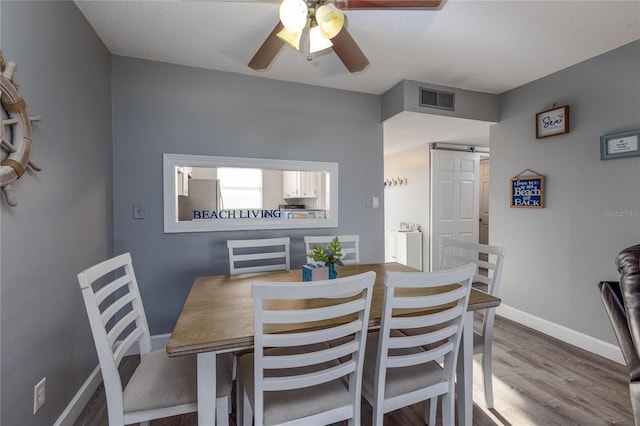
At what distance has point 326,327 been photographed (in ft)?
3.91

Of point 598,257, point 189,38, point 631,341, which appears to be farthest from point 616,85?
point 189,38

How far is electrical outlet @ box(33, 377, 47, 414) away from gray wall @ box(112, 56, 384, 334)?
1085mm

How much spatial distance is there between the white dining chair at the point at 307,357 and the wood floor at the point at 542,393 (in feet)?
2.19

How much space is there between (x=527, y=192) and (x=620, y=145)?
813 mm

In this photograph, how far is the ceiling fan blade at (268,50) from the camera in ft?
5.26

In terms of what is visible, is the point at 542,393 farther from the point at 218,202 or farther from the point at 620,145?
the point at 218,202

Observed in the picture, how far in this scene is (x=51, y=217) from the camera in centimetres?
150

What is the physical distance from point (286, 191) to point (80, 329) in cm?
353

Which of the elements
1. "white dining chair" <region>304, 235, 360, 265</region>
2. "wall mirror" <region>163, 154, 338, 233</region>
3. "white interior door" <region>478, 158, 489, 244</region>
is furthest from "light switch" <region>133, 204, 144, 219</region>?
"white interior door" <region>478, 158, 489, 244</region>

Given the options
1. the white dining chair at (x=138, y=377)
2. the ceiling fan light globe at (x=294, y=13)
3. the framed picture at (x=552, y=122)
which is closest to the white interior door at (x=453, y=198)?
the framed picture at (x=552, y=122)

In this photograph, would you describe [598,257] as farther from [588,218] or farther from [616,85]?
[616,85]

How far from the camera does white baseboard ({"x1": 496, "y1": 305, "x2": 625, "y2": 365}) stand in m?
2.29

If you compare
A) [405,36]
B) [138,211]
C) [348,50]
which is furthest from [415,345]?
[138,211]

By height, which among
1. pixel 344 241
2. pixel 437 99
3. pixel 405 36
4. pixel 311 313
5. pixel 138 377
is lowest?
pixel 138 377
